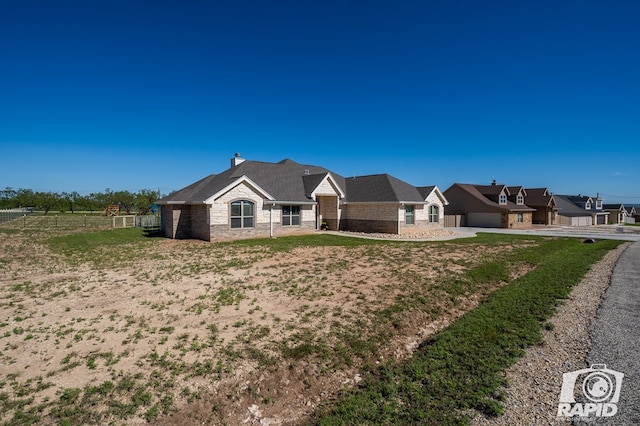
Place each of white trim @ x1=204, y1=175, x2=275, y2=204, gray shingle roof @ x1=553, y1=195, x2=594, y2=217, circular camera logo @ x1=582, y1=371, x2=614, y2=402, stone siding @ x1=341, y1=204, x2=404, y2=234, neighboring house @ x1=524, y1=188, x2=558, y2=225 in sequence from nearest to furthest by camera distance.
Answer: circular camera logo @ x1=582, y1=371, x2=614, y2=402 < white trim @ x1=204, y1=175, x2=275, y2=204 < stone siding @ x1=341, y1=204, x2=404, y2=234 < neighboring house @ x1=524, y1=188, x2=558, y2=225 < gray shingle roof @ x1=553, y1=195, x2=594, y2=217

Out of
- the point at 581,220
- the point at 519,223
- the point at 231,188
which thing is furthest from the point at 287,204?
the point at 581,220

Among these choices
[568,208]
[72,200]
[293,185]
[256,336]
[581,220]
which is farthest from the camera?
[72,200]

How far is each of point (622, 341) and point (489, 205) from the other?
36.3m

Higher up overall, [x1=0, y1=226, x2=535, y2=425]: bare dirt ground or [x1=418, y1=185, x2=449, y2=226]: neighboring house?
[x1=418, y1=185, x2=449, y2=226]: neighboring house

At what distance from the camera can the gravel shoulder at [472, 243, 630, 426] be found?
371 centimetres

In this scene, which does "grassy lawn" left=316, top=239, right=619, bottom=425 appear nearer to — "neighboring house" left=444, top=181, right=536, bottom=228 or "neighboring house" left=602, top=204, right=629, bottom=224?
"neighboring house" left=444, top=181, right=536, bottom=228

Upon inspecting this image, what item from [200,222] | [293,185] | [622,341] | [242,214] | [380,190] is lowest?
[622,341]

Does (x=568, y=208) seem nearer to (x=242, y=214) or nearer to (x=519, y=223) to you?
(x=519, y=223)

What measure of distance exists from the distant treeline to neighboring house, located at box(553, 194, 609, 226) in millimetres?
77599

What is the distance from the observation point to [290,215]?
81.8 feet

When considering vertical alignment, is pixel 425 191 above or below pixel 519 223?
above

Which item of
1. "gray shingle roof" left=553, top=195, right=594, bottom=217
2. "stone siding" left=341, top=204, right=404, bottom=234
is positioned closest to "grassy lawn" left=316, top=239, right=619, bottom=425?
"stone siding" left=341, top=204, right=404, bottom=234

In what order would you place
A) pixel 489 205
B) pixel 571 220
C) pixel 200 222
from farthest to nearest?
pixel 571 220
pixel 489 205
pixel 200 222

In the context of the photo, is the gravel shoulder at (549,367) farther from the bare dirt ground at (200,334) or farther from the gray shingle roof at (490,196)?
the gray shingle roof at (490,196)
